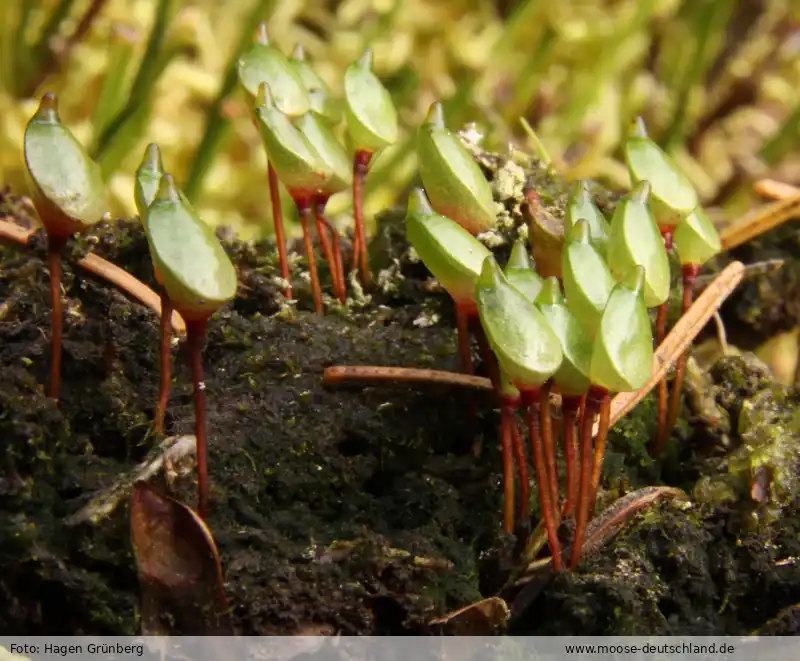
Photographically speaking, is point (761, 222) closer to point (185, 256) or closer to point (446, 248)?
point (446, 248)

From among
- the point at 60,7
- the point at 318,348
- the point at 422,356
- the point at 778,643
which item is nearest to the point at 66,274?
the point at 318,348

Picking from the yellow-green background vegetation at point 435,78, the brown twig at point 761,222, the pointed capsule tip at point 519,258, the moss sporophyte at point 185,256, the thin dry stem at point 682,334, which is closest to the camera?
the moss sporophyte at point 185,256

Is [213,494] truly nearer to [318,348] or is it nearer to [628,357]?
[318,348]

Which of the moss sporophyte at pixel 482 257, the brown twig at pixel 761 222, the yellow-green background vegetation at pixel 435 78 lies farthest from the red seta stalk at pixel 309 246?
the yellow-green background vegetation at pixel 435 78

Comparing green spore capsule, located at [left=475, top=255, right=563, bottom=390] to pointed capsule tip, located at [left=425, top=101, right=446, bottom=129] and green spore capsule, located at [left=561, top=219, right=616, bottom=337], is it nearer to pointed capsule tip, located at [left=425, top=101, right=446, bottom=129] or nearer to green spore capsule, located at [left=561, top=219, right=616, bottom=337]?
green spore capsule, located at [left=561, top=219, right=616, bottom=337]

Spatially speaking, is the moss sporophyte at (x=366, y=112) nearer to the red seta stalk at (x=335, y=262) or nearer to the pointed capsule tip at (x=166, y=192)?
the red seta stalk at (x=335, y=262)
